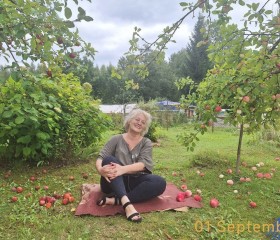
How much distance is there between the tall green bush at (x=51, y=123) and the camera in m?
4.07

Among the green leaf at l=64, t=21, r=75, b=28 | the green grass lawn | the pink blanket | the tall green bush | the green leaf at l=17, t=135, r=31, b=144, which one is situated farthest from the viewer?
the green leaf at l=17, t=135, r=31, b=144

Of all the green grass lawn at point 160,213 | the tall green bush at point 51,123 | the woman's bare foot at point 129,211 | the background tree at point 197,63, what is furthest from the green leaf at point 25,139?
the background tree at point 197,63

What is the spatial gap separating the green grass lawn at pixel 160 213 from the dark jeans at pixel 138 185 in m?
0.24

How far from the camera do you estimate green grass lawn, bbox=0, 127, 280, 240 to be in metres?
2.71

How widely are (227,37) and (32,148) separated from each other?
9.48ft

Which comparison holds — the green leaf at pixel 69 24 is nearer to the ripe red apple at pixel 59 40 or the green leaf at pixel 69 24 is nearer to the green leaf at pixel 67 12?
the green leaf at pixel 67 12

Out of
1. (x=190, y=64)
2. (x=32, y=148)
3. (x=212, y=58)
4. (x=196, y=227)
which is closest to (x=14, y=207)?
(x=32, y=148)

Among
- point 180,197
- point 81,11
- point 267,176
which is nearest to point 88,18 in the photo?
point 81,11

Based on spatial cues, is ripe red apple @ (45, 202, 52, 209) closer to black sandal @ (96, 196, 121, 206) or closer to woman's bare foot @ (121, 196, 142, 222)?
black sandal @ (96, 196, 121, 206)

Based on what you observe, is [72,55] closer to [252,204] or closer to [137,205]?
[137,205]

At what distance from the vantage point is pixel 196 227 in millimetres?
2814

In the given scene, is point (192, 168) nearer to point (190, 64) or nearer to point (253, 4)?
point (253, 4)

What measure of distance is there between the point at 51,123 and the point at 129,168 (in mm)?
1519

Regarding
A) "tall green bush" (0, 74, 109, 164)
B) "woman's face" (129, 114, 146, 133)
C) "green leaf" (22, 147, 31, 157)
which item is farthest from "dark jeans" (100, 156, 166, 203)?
"green leaf" (22, 147, 31, 157)
